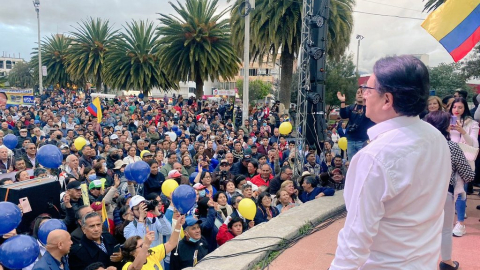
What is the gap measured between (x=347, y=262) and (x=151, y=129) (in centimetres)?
1288

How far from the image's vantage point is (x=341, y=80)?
112 feet

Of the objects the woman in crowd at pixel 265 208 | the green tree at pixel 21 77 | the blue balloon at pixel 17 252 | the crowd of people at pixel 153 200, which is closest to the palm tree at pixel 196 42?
the crowd of people at pixel 153 200

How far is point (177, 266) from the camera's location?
4723 mm

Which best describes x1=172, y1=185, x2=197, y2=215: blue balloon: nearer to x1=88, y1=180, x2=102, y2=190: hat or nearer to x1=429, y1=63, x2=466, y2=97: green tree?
x1=88, y1=180, x2=102, y2=190: hat

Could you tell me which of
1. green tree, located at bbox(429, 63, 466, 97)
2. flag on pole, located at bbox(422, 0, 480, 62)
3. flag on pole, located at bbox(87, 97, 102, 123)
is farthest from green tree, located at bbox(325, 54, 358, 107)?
flag on pole, located at bbox(422, 0, 480, 62)

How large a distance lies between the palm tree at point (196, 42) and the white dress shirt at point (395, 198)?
936 inches

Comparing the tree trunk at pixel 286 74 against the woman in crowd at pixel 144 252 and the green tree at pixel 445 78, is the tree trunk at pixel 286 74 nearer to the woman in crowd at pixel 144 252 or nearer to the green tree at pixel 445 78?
the woman in crowd at pixel 144 252

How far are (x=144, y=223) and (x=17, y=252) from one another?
1.51 metres

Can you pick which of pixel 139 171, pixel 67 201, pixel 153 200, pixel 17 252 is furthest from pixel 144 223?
pixel 139 171

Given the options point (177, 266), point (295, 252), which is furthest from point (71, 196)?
point (295, 252)

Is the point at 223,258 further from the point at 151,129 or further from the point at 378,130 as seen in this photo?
the point at 151,129

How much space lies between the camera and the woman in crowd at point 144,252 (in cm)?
390

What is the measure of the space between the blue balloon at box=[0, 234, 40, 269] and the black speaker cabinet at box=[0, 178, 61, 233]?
4.31ft

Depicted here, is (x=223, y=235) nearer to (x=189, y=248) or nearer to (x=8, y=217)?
(x=189, y=248)
